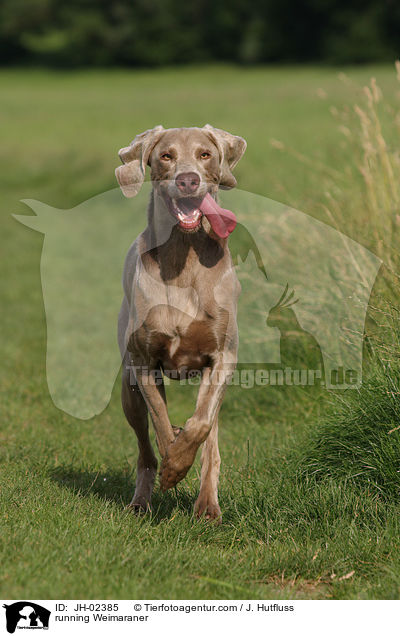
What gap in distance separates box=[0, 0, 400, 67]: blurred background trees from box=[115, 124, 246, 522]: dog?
159ft

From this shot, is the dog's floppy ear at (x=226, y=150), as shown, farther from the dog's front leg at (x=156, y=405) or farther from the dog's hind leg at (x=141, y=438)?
the dog's hind leg at (x=141, y=438)

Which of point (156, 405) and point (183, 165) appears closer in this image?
point (183, 165)

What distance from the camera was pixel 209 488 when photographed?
14.3ft

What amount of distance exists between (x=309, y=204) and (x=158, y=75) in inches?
1596

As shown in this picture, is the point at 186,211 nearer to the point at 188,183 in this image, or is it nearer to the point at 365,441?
the point at 188,183

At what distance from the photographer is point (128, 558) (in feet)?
12.1

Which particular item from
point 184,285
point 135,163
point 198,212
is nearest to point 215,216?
point 198,212

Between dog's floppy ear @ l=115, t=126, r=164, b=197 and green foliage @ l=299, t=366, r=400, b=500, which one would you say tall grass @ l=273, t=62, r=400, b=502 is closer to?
green foliage @ l=299, t=366, r=400, b=500

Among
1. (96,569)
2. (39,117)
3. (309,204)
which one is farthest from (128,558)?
(39,117)

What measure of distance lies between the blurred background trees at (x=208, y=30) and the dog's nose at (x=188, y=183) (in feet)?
160

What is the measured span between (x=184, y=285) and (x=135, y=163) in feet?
2.40

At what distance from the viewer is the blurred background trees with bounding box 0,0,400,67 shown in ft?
169

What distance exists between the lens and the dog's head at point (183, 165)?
4047 millimetres
